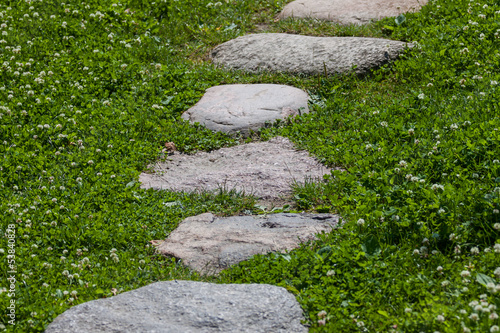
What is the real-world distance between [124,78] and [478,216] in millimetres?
5012

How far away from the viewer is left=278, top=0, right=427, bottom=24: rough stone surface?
8.79 meters

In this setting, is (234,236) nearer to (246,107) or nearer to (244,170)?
(244,170)

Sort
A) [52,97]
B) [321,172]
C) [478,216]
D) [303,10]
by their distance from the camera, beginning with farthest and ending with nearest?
[303,10], [52,97], [321,172], [478,216]

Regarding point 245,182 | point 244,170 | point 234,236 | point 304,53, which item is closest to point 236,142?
point 244,170

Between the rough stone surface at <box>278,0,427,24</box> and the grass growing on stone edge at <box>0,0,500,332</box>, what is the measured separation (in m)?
0.37

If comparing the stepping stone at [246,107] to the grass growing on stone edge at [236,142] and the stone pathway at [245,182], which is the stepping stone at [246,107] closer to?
the stone pathway at [245,182]

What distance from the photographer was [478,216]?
13.7 feet

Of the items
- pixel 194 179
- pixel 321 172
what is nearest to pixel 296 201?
pixel 321 172

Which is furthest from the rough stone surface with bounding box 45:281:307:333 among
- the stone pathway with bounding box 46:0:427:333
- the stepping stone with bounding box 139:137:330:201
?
the stepping stone with bounding box 139:137:330:201

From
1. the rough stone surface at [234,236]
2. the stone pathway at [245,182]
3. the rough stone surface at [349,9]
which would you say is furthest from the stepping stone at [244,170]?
the rough stone surface at [349,9]

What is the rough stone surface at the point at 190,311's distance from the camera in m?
3.68

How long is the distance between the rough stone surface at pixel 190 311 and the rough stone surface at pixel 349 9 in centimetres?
603

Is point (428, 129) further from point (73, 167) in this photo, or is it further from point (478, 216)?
point (73, 167)

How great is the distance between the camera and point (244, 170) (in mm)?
6105
